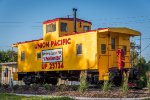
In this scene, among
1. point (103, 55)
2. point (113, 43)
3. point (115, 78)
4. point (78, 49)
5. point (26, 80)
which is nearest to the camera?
point (115, 78)

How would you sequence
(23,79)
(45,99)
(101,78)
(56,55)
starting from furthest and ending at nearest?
(23,79) → (56,55) → (101,78) → (45,99)

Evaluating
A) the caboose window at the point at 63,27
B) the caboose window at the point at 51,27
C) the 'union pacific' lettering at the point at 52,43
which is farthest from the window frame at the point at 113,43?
the caboose window at the point at 51,27

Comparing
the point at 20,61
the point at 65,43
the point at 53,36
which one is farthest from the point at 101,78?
the point at 20,61

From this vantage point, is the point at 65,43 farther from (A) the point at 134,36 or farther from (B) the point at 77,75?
(A) the point at 134,36

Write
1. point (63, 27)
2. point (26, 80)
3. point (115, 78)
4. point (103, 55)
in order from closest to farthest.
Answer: point (115, 78)
point (103, 55)
point (63, 27)
point (26, 80)

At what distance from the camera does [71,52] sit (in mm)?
22156

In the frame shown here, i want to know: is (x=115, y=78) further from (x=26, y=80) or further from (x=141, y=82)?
(x=26, y=80)

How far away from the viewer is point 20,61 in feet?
91.3

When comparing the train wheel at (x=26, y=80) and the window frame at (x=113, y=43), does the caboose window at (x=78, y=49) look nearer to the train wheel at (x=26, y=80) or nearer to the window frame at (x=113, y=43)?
the window frame at (x=113, y=43)

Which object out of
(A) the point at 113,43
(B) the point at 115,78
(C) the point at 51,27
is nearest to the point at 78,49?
(A) the point at 113,43

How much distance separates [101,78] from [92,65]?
39.9 inches

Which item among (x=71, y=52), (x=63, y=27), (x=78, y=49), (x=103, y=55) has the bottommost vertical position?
(x=103, y=55)

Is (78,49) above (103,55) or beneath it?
above

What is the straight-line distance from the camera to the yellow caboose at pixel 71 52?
20469 mm
